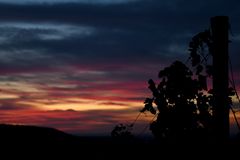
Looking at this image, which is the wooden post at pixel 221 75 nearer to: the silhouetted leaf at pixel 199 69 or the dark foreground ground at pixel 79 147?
the dark foreground ground at pixel 79 147

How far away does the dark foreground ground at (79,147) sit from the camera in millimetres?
9234

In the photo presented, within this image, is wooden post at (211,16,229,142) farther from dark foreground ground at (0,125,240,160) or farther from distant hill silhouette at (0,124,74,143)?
distant hill silhouette at (0,124,74,143)

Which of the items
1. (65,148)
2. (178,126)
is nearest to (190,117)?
Answer: (178,126)

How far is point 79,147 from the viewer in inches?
390

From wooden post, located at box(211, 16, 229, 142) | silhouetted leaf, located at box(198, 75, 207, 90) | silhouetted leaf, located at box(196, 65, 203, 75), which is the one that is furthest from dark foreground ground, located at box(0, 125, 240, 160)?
silhouetted leaf, located at box(196, 65, 203, 75)

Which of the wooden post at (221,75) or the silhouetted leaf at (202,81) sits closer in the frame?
the wooden post at (221,75)

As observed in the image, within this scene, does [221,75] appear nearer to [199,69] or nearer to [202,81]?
[202,81]

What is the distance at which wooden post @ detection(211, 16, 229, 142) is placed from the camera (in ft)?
25.7

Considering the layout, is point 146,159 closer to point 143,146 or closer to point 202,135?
point 143,146

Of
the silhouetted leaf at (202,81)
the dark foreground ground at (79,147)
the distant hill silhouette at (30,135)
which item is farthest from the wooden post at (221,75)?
the distant hill silhouette at (30,135)

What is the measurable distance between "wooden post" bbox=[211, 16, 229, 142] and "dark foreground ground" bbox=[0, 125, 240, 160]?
3.24 feet

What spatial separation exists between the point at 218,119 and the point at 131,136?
11.4ft

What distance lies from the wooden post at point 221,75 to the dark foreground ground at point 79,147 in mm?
987

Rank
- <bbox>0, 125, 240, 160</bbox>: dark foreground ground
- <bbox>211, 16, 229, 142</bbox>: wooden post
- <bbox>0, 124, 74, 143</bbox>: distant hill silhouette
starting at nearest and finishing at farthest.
→ <bbox>211, 16, 229, 142</bbox>: wooden post → <bbox>0, 125, 240, 160</bbox>: dark foreground ground → <bbox>0, 124, 74, 143</bbox>: distant hill silhouette
